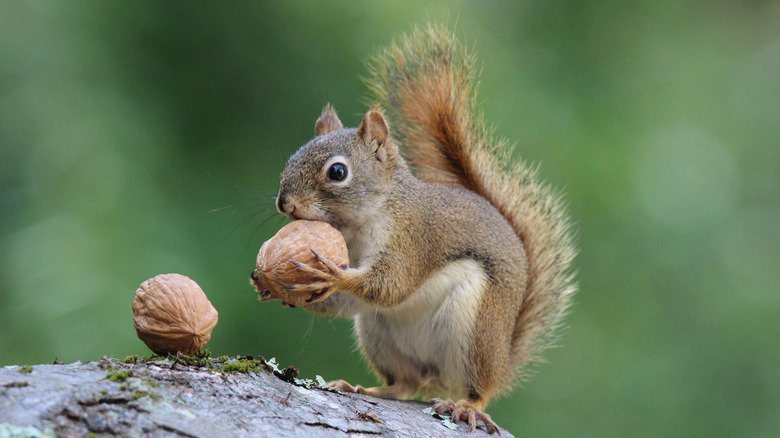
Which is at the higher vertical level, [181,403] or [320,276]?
[320,276]

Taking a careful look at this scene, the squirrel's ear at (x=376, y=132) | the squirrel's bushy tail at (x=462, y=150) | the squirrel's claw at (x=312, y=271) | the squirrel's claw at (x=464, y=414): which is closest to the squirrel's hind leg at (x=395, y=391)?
the squirrel's claw at (x=464, y=414)

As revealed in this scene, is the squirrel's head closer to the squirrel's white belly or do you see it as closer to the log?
the squirrel's white belly

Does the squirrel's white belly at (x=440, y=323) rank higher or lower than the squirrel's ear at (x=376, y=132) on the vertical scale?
lower

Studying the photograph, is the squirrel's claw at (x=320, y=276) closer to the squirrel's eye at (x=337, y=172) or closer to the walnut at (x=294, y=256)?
the walnut at (x=294, y=256)

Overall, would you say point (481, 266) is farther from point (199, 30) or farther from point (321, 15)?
point (199, 30)

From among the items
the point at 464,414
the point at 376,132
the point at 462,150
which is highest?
the point at 462,150

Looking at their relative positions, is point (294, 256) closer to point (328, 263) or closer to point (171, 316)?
point (328, 263)

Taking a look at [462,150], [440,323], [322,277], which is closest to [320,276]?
[322,277]
